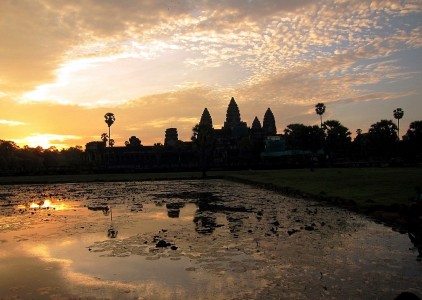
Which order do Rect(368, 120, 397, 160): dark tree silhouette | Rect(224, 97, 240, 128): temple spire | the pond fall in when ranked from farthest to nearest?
Rect(224, 97, 240, 128): temple spire, Rect(368, 120, 397, 160): dark tree silhouette, the pond

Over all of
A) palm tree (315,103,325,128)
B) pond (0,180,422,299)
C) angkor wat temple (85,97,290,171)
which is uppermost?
palm tree (315,103,325,128)

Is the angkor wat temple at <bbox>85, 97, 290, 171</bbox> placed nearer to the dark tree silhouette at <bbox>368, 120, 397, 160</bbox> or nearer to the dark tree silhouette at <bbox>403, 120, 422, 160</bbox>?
the dark tree silhouette at <bbox>368, 120, 397, 160</bbox>

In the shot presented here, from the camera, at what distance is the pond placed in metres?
8.90

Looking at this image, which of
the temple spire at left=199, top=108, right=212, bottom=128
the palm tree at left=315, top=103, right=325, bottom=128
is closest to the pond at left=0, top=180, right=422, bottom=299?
the palm tree at left=315, top=103, right=325, bottom=128

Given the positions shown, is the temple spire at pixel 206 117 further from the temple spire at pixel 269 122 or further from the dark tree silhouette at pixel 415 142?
the dark tree silhouette at pixel 415 142

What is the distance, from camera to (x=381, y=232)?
15156mm

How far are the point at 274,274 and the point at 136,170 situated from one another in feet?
256

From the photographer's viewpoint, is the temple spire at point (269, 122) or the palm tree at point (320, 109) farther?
the temple spire at point (269, 122)

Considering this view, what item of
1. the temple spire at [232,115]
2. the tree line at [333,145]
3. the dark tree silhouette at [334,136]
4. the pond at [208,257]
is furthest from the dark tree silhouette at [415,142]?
the pond at [208,257]

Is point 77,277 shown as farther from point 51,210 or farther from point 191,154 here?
point 191,154

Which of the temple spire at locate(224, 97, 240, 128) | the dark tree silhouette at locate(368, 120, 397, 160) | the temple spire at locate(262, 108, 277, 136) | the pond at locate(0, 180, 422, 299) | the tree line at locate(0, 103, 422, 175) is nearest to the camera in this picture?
the pond at locate(0, 180, 422, 299)

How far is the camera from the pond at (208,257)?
29.2 ft

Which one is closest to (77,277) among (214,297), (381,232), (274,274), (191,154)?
(214,297)

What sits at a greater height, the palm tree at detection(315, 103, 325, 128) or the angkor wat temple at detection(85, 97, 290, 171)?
the palm tree at detection(315, 103, 325, 128)
